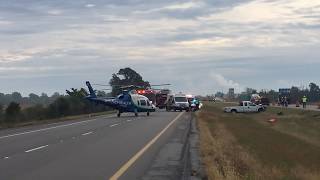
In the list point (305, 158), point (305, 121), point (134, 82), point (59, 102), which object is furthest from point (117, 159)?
point (134, 82)

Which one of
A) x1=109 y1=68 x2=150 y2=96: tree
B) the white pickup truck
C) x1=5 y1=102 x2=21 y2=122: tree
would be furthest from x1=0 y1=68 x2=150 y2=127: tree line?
x1=109 y1=68 x2=150 y2=96: tree

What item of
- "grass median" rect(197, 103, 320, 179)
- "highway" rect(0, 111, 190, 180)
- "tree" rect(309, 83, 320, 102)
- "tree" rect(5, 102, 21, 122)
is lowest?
"grass median" rect(197, 103, 320, 179)

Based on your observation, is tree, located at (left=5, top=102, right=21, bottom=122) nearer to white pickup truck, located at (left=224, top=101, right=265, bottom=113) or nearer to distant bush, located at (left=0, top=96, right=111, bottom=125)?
distant bush, located at (left=0, top=96, right=111, bottom=125)

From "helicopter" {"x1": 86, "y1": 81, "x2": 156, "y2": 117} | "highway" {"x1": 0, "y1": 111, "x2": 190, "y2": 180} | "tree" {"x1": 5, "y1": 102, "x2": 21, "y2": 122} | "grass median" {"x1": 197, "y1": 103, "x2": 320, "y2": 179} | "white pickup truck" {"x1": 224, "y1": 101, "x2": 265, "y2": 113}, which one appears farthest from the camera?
"white pickup truck" {"x1": 224, "y1": 101, "x2": 265, "y2": 113}

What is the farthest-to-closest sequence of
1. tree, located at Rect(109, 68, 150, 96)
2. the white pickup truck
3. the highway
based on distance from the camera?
1. tree, located at Rect(109, 68, 150, 96)
2. the white pickup truck
3. the highway

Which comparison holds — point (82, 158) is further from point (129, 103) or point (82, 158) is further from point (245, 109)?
point (245, 109)

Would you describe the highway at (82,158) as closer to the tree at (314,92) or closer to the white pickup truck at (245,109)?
the white pickup truck at (245,109)

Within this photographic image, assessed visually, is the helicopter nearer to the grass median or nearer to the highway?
the grass median

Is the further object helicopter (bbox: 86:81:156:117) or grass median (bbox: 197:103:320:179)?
helicopter (bbox: 86:81:156:117)

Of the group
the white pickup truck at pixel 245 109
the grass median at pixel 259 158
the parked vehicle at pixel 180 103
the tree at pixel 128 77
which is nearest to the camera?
the grass median at pixel 259 158

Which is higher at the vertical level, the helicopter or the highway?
the helicopter

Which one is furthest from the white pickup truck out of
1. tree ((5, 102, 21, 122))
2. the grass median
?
the grass median

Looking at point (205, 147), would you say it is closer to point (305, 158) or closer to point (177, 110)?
point (305, 158)

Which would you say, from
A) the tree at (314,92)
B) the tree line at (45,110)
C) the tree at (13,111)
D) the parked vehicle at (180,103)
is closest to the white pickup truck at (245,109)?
the parked vehicle at (180,103)
